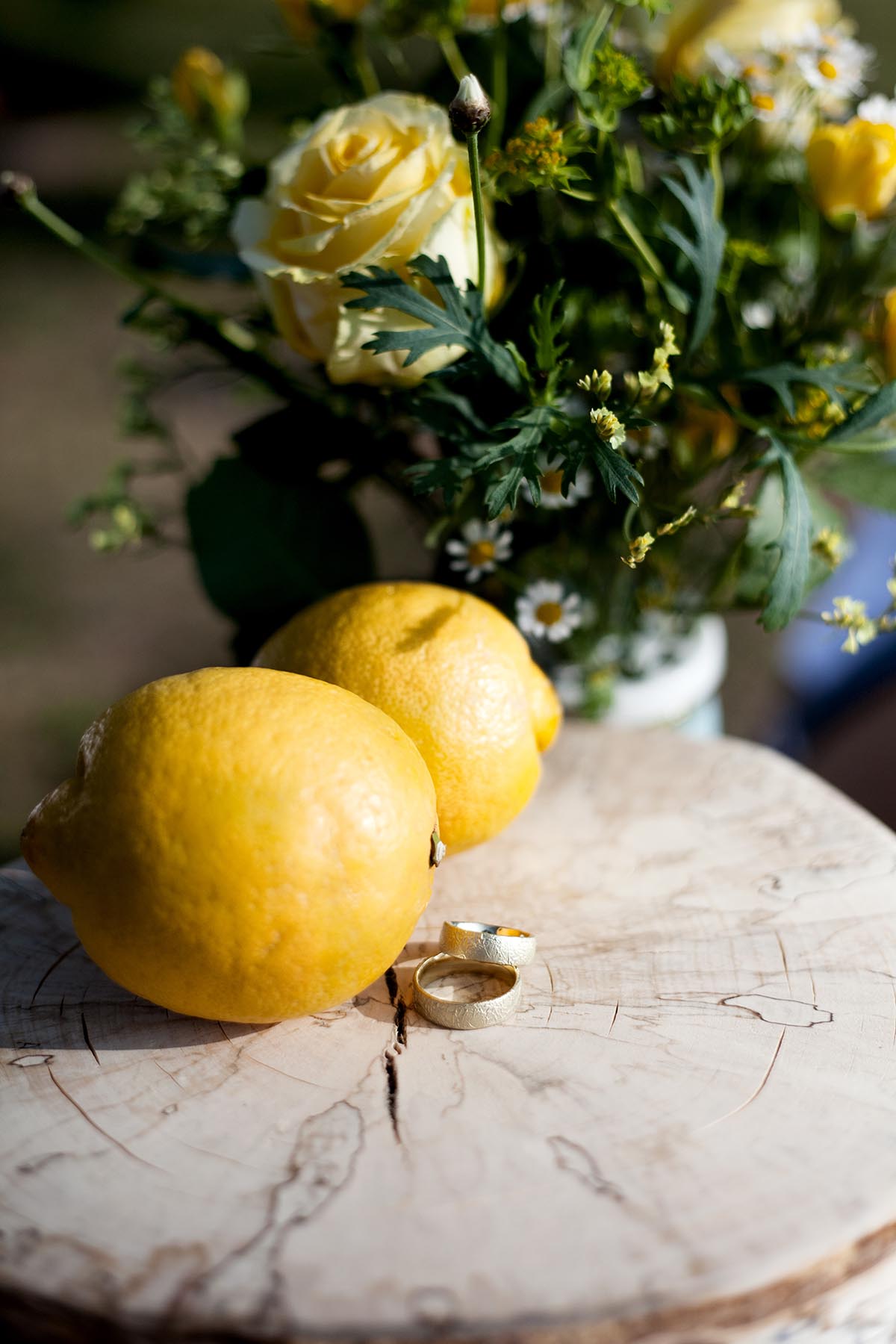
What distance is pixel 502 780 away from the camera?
732mm

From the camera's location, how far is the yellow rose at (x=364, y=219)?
0.69 m

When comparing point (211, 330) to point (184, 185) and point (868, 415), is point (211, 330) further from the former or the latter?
point (868, 415)

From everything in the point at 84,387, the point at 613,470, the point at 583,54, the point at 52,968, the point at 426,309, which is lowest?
the point at 84,387

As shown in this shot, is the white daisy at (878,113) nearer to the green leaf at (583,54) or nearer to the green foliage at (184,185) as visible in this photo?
the green leaf at (583,54)

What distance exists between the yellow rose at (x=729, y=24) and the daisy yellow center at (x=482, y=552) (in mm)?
460

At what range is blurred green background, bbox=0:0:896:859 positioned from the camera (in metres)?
2.13

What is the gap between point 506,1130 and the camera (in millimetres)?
575

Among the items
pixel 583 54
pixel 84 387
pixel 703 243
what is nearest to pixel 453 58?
pixel 583 54

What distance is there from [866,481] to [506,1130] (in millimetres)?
656

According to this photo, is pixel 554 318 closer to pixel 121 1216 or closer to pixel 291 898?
pixel 291 898

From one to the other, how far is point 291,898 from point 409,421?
1.55 feet

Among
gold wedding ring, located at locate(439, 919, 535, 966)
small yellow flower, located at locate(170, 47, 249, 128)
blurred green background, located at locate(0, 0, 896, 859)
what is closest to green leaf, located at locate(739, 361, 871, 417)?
gold wedding ring, located at locate(439, 919, 535, 966)

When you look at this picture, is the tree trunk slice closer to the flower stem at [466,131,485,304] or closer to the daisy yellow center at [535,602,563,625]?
the daisy yellow center at [535,602,563,625]

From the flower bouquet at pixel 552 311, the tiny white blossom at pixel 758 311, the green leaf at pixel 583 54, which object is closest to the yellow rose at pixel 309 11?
the flower bouquet at pixel 552 311
